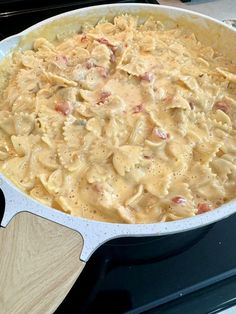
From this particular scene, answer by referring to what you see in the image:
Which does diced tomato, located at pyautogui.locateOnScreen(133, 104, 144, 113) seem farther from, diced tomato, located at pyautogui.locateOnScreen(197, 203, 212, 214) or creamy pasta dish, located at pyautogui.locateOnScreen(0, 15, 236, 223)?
diced tomato, located at pyautogui.locateOnScreen(197, 203, 212, 214)

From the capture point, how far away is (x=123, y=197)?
1118 millimetres

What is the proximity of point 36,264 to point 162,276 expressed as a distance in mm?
334

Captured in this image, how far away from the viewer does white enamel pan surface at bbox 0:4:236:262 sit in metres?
0.91

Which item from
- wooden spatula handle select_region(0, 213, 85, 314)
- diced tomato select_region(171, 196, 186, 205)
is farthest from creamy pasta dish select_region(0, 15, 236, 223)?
wooden spatula handle select_region(0, 213, 85, 314)

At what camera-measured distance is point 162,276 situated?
1068 mm

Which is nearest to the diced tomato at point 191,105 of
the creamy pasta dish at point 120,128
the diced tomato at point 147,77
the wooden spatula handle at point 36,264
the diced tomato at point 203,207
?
the creamy pasta dish at point 120,128

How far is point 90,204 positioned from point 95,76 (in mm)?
444

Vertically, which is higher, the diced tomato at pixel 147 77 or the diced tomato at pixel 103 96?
the diced tomato at pixel 147 77

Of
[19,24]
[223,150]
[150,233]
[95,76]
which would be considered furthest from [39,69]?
[150,233]

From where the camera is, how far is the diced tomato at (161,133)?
47.5 inches

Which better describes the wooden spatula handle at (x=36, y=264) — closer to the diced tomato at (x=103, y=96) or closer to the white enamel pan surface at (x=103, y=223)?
the white enamel pan surface at (x=103, y=223)

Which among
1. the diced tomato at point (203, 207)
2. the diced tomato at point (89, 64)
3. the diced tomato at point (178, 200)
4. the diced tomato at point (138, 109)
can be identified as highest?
the diced tomato at point (89, 64)

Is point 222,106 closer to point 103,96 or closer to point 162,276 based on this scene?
point 103,96

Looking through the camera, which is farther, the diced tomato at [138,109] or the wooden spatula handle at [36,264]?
the diced tomato at [138,109]
